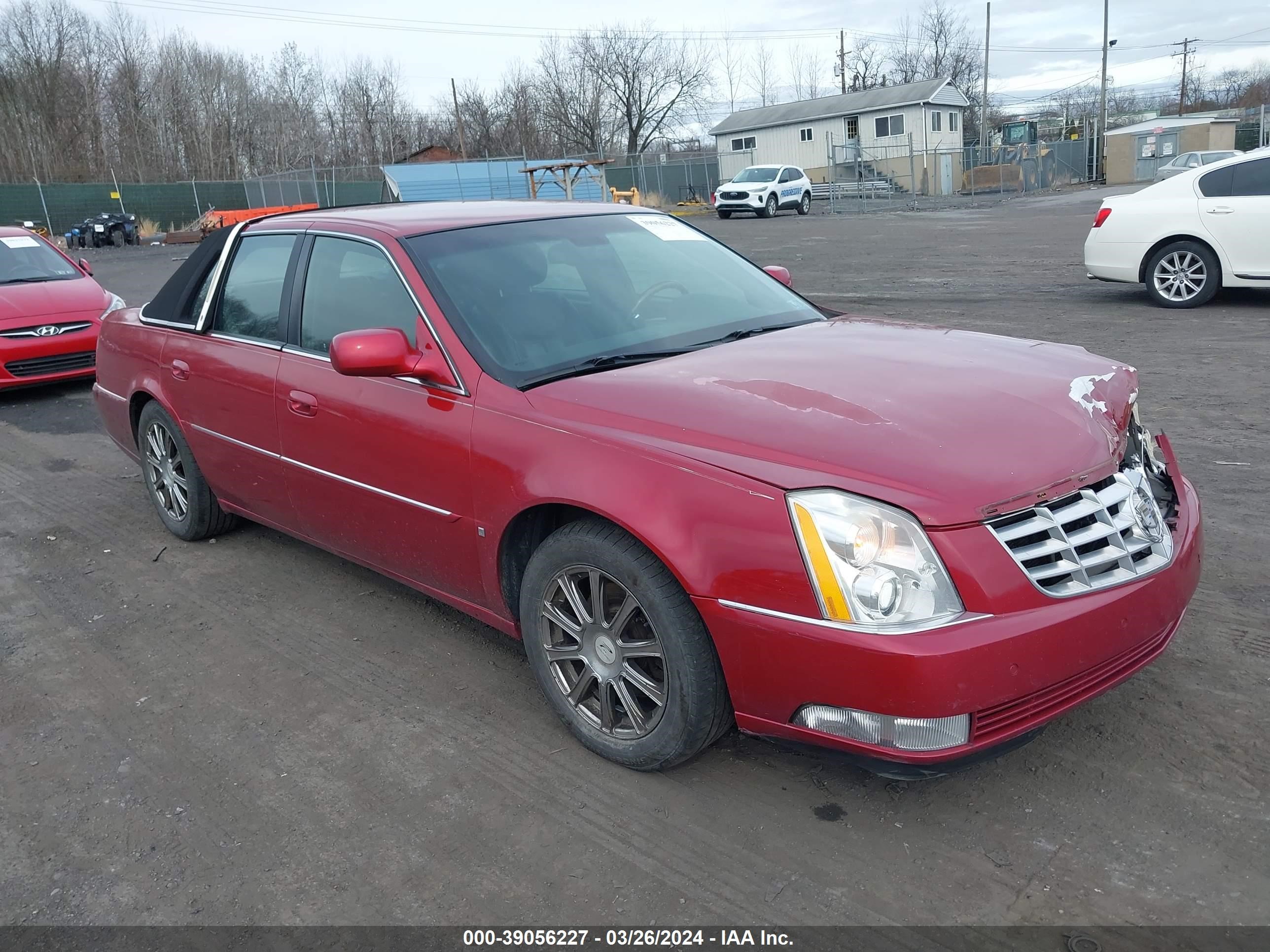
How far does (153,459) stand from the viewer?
213 inches

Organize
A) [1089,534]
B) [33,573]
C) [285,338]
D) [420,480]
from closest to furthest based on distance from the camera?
1. [1089,534]
2. [420,480]
3. [285,338]
4. [33,573]

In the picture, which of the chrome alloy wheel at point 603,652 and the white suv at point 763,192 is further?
the white suv at point 763,192

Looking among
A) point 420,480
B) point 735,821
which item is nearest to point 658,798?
point 735,821

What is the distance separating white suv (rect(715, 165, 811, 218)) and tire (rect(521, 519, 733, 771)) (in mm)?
34381

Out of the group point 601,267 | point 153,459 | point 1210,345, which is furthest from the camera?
point 1210,345

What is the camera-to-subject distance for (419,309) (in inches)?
142

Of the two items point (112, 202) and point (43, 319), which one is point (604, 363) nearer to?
point (43, 319)

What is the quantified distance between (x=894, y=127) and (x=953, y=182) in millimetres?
12380

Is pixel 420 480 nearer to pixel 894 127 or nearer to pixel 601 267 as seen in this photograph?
pixel 601 267

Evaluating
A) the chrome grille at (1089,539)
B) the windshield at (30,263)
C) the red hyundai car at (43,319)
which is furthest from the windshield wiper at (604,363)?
the windshield at (30,263)

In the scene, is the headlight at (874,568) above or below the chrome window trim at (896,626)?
above

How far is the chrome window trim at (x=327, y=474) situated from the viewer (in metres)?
3.56

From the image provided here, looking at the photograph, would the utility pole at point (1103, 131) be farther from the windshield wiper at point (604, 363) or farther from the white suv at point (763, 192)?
the windshield wiper at point (604, 363)

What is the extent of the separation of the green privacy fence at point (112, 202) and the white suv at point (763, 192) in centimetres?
2398
